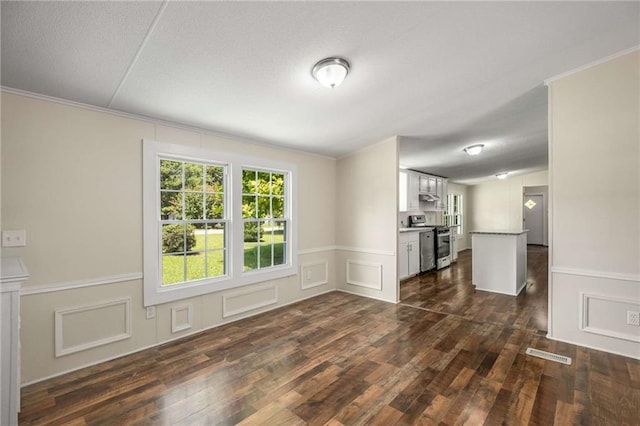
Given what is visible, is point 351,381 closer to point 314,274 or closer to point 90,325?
point 90,325

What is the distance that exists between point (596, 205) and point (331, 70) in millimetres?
2876

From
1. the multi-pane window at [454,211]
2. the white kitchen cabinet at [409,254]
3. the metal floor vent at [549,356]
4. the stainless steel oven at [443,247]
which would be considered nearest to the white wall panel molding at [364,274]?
the white kitchen cabinet at [409,254]

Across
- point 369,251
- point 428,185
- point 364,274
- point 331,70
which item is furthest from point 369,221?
point 428,185

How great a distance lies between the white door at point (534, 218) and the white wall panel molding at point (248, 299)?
433 inches

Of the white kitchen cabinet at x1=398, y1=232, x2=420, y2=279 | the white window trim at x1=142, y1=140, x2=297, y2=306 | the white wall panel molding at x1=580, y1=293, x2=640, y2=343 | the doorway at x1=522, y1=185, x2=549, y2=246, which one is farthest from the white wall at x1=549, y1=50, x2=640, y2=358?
the doorway at x1=522, y1=185, x2=549, y2=246

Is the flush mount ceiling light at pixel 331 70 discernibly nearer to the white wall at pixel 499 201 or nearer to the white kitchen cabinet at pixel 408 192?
the white kitchen cabinet at pixel 408 192

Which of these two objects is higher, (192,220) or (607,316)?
(192,220)

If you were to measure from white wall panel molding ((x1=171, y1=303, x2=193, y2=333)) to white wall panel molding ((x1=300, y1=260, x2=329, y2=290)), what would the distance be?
5.72 ft

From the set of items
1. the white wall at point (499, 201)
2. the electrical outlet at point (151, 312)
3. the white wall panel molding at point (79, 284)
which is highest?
the white wall at point (499, 201)

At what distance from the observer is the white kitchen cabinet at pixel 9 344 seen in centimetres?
162

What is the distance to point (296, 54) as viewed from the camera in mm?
2137

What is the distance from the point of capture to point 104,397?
83.8 inches

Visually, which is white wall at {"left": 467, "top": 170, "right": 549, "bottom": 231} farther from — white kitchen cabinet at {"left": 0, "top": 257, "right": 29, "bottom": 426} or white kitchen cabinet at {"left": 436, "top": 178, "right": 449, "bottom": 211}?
white kitchen cabinet at {"left": 0, "top": 257, "right": 29, "bottom": 426}

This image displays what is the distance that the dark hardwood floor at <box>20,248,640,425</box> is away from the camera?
1914 millimetres
